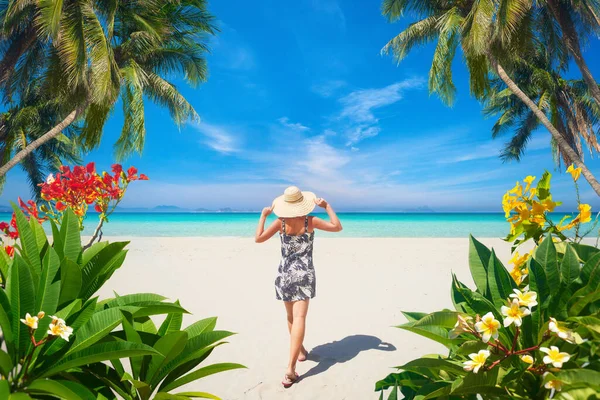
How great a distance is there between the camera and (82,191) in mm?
3238

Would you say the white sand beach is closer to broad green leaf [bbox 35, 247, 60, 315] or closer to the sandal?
the sandal

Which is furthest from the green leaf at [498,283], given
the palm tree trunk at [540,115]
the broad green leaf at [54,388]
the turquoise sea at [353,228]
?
the turquoise sea at [353,228]

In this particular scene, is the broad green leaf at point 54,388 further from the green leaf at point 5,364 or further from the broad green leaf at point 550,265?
the broad green leaf at point 550,265

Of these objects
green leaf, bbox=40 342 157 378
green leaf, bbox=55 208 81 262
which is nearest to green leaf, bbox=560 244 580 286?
green leaf, bbox=40 342 157 378

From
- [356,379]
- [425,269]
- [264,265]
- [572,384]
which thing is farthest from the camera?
[264,265]

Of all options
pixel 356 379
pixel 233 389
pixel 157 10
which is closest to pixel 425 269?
pixel 356 379

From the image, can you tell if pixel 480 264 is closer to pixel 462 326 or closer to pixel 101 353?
pixel 462 326

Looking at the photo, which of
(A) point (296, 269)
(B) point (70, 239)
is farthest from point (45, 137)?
(B) point (70, 239)

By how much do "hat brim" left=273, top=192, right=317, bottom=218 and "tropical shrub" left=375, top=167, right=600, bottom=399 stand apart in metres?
1.84

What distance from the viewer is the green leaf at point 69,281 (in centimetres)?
119

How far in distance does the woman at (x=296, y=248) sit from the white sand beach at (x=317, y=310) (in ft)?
1.36

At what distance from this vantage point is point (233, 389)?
2.79m

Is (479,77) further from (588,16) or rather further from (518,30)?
(588,16)

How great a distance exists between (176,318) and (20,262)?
0.59 metres
